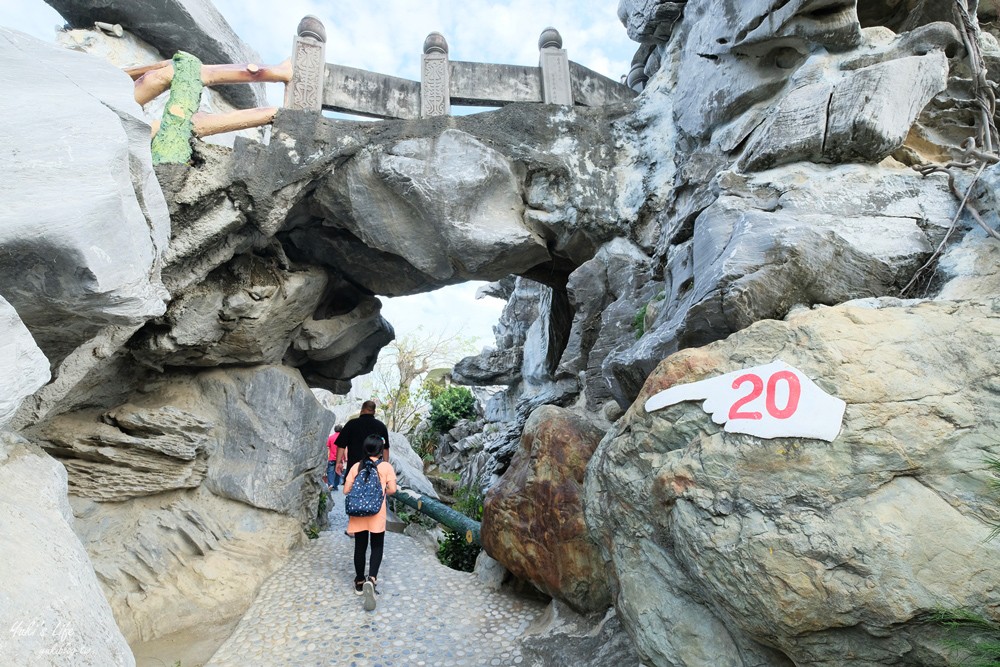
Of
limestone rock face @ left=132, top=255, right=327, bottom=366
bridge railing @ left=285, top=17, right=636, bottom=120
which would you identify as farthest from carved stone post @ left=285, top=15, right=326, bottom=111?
limestone rock face @ left=132, top=255, right=327, bottom=366

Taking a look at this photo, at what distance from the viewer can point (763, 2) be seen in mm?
5203

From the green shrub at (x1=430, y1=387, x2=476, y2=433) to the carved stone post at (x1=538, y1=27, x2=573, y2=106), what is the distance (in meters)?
9.76

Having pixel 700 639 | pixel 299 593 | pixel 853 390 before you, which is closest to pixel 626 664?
pixel 700 639

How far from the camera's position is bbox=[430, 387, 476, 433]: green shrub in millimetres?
16172

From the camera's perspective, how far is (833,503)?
2.43 metres

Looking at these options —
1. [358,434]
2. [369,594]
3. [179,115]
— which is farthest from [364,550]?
[179,115]

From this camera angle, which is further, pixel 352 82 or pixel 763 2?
pixel 352 82

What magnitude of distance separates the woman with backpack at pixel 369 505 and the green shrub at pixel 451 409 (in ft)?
35.0

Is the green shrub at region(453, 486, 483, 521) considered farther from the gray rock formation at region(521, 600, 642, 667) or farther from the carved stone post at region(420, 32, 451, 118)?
the carved stone post at region(420, 32, 451, 118)

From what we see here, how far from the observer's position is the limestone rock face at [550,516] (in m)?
4.60

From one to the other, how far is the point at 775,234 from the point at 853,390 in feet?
4.48

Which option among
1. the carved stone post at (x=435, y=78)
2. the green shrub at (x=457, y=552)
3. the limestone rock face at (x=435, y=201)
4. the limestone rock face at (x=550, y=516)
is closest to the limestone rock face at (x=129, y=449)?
the green shrub at (x=457, y=552)

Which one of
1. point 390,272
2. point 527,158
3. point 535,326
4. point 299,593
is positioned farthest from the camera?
point 535,326

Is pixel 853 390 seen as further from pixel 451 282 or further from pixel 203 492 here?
pixel 203 492
